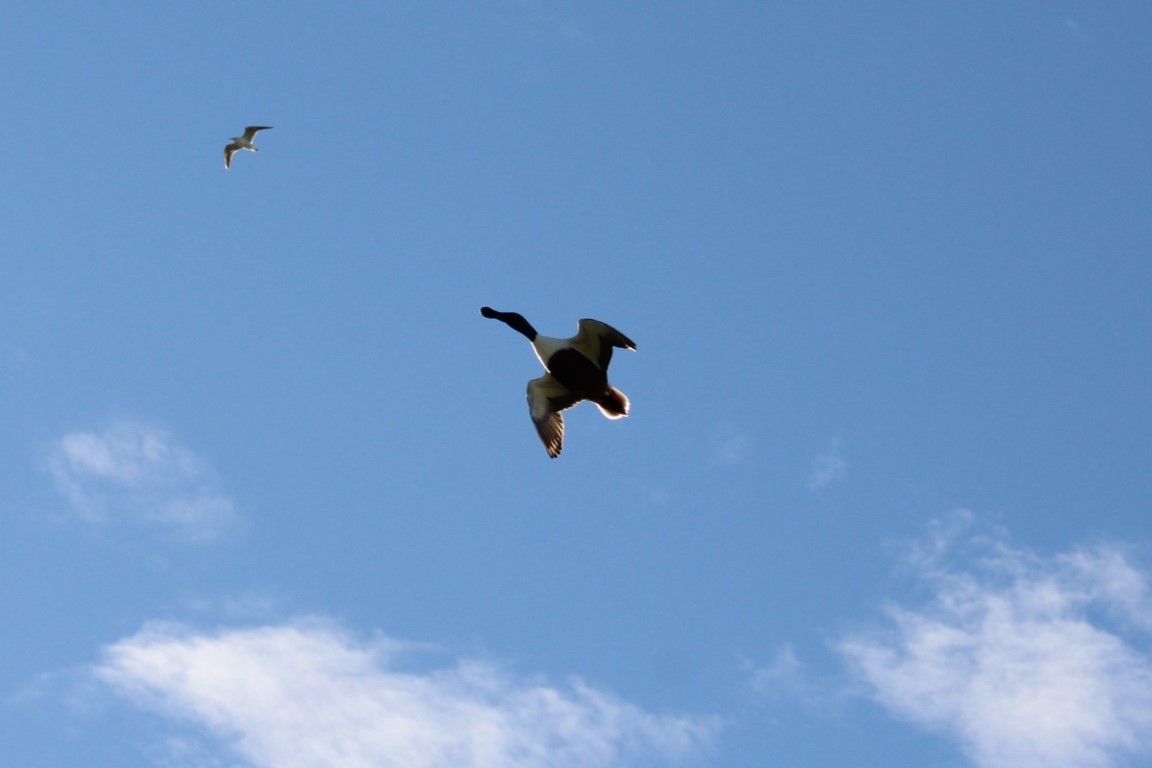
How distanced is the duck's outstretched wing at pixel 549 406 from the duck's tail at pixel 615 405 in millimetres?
391

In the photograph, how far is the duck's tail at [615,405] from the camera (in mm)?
21016

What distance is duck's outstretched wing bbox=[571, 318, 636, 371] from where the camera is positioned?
20.7 metres

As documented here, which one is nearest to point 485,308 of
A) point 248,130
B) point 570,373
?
point 570,373

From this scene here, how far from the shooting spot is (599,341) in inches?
824

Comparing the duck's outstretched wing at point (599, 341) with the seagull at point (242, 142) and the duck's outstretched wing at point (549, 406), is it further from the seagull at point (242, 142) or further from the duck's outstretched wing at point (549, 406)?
the seagull at point (242, 142)

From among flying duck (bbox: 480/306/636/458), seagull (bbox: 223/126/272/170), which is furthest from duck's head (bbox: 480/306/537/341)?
seagull (bbox: 223/126/272/170)

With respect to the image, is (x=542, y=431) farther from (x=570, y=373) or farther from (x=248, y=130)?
(x=248, y=130)

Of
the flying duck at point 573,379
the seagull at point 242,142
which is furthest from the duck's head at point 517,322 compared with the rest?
the seagull at point 242,142

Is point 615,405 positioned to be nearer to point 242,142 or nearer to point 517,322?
point 517,322

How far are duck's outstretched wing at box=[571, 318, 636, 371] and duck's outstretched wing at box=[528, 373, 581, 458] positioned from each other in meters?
0.58

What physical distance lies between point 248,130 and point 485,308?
12.4 metres

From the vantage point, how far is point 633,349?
20.8 metres

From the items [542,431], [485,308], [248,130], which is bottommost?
[542,431]

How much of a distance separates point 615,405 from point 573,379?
70 cm
